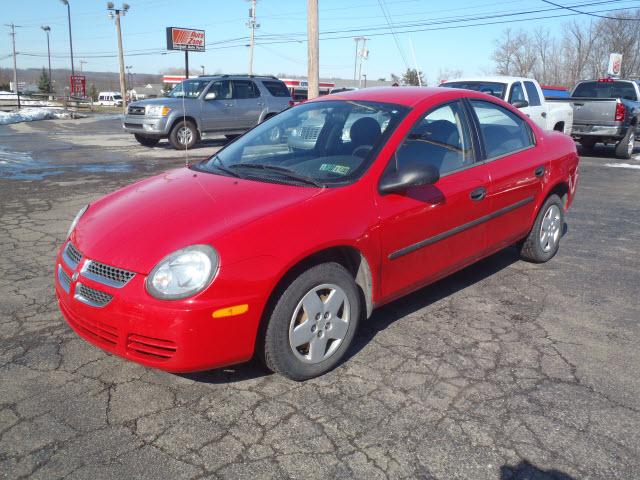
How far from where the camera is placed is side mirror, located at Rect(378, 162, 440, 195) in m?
3.33

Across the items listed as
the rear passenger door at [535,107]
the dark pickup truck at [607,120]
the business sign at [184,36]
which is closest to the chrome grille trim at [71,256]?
the rear passenger door at [535,107]

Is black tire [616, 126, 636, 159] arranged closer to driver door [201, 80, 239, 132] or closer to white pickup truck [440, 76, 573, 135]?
white pickup truck [440, 76, 573, 135]

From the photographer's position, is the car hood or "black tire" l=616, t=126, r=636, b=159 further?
"black tire" l=616, t=126, r=636, b=159

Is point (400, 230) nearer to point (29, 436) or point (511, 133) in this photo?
point (511, 133)

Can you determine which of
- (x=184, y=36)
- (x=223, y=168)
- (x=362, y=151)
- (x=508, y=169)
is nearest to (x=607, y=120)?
(x=508, y=169)

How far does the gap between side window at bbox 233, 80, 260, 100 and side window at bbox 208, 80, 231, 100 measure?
0.63 ft

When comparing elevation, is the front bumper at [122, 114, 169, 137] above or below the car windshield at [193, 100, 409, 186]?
above

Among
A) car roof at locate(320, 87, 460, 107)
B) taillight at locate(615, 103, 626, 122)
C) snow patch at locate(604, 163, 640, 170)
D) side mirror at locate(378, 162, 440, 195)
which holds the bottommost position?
snow patch at locate(604, 163, 640, 170)

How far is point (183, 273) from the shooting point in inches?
107

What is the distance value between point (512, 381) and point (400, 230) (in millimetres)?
1085

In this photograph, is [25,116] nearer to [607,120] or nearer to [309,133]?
[607,120]

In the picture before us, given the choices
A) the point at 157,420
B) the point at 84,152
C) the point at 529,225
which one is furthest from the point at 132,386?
the point at 84,152

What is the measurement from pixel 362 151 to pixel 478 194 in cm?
101

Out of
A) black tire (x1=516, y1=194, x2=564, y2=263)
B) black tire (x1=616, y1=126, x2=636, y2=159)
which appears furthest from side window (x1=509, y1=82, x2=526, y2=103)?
black tire (x1=516, y1=194, x2=564, y2=263)
